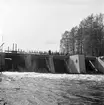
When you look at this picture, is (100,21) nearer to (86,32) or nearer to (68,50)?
(86,32)

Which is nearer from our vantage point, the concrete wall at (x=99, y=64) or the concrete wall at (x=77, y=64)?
the concrete wall at (x=77, y=64)

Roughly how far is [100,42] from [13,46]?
2685 cm

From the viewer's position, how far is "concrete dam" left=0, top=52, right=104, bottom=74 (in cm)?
3625

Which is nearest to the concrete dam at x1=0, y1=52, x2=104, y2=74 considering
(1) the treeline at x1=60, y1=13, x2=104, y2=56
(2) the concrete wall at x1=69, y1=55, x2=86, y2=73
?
(2) the concrete wall at x1=69, y1=55, x2=86, y2=73

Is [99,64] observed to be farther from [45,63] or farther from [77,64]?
[45,63]

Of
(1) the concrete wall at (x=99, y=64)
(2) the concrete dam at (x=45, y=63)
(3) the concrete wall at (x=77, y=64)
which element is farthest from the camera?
(1) the concrete wall at (x=99, y=64)

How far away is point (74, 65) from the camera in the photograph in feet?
118

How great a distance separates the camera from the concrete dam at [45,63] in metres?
36.2

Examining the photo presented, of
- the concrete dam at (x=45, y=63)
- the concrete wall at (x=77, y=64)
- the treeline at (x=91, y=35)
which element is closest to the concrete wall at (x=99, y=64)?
the concrete dam at (x=45, y=63)

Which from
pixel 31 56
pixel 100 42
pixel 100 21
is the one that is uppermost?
pixel 100 21

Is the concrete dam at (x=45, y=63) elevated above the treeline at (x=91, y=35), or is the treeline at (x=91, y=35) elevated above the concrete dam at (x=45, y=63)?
the treeline at (x=91, y=35)

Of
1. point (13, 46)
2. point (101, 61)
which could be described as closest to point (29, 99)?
point (101, 61)

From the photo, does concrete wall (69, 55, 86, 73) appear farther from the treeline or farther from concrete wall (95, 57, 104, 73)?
the treeline

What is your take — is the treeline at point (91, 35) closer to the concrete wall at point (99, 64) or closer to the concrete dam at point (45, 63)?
the concrete dam at point (45, 63)
